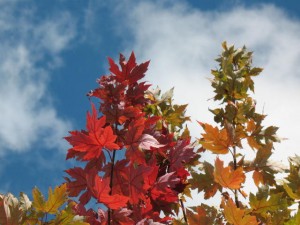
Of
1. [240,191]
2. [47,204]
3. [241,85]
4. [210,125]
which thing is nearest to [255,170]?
[240,191]

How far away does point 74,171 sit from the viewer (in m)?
2.19

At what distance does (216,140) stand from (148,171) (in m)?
0.73

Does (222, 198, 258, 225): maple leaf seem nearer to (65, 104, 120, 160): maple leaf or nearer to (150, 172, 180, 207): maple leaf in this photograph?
(150, 172, 180, 207): maple leaf

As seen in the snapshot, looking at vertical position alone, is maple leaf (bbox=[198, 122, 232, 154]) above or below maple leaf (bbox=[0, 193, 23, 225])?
above

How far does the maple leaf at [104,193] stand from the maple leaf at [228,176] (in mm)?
598

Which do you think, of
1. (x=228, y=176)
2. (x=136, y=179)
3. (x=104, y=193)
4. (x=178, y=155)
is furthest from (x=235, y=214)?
(x=178, y=155)

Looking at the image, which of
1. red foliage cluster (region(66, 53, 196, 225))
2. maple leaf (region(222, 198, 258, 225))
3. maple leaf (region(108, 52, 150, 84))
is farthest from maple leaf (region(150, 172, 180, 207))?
maple leaf (region(108, 52, 150, 84))

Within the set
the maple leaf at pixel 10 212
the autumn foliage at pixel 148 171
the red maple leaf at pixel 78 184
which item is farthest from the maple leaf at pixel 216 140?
the maple leaf at pixel 10 212

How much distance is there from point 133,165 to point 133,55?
0.75 m

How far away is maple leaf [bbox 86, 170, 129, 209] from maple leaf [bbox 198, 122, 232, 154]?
2.75 feet

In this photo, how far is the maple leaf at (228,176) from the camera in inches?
88.2

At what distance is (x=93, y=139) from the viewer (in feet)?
6.68

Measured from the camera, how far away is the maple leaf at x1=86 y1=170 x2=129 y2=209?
1.91 meters

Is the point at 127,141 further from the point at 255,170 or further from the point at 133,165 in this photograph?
the point at 255,170
